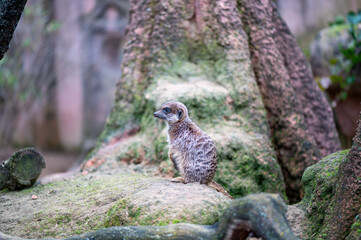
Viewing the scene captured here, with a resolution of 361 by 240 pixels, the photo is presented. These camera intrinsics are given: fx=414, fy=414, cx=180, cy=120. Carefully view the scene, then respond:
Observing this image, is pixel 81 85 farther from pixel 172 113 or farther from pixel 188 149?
pixel 188 149

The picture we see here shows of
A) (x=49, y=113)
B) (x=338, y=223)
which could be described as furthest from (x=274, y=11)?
(x=49, y=113)

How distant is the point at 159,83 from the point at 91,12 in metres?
7.97

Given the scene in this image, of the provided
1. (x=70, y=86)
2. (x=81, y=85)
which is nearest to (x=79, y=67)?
(x=70, y=86)

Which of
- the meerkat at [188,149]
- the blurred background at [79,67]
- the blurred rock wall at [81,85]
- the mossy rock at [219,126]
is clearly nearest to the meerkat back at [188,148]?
the meerkat at [188,149]

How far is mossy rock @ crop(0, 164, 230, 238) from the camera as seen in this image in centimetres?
251

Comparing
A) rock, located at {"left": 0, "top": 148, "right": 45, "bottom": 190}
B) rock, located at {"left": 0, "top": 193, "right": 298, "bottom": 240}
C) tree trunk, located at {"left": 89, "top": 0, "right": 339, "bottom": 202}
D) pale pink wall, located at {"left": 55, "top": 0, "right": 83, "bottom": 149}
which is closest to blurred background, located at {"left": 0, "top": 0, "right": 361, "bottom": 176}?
pale pink wall, located at {"left": 55, "top": 0, "right": 83, "bottom": 149}

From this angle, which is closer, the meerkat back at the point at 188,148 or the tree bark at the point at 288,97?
the meerkat back at the point at 188,148

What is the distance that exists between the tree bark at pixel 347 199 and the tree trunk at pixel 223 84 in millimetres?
1467

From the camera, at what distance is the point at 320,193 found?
2670 millimetres

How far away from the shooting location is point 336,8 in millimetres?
9766

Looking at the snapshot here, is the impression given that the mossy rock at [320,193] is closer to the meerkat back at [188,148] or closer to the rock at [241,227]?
the rock at [241,227]

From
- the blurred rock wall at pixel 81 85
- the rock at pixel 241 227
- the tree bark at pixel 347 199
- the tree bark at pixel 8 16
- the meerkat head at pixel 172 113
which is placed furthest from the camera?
the blurred rock wall at pixel 81 85

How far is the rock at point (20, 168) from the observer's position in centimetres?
355

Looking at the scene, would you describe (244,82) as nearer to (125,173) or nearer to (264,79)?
(264,79)
